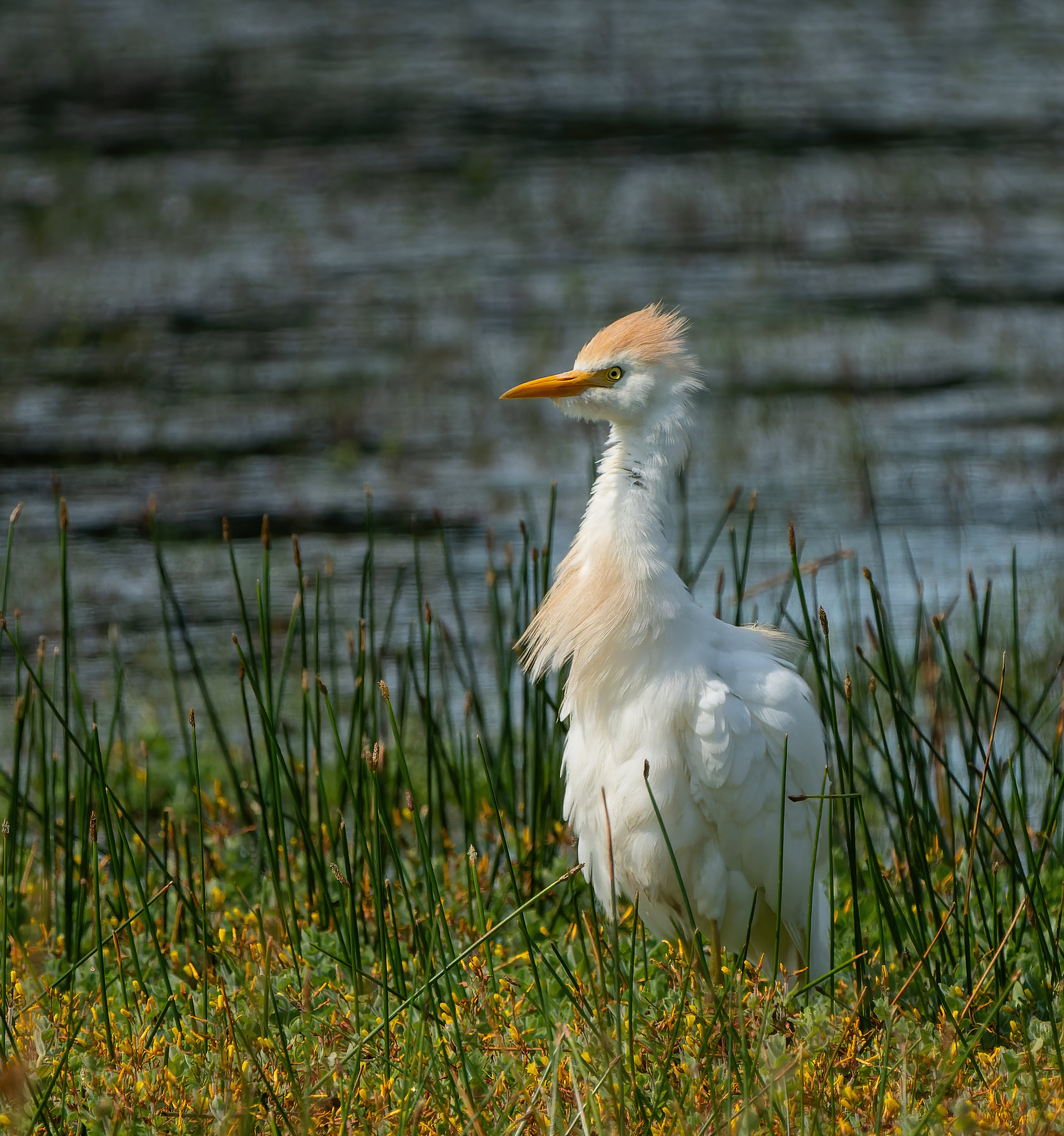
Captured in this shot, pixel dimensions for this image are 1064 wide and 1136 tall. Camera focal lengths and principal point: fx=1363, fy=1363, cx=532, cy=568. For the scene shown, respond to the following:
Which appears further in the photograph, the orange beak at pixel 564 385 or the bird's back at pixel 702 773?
the orange beak at pixel 564 385

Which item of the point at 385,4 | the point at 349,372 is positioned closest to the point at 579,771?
the point at 349,372

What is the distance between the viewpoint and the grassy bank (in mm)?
2312

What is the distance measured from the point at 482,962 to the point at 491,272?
7.89 m

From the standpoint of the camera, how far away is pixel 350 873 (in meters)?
2.69

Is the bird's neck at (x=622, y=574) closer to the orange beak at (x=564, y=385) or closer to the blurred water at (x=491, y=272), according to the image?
the orange beak at (x=564, y=385)

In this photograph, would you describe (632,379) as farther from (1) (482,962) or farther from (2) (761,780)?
(1) (482,962)

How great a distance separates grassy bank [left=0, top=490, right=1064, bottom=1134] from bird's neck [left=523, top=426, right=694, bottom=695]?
12.6 inches

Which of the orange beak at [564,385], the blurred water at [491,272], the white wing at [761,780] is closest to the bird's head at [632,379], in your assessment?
the orange beak at [564,385]

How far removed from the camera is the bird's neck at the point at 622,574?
2850 mm

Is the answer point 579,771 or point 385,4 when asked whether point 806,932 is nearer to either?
point 579,771

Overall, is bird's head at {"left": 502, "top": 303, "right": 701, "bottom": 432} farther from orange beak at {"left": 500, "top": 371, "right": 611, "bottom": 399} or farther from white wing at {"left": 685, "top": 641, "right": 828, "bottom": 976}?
white wing at {"left": 685, "top": 641, "right": 828, "bottom": 976}

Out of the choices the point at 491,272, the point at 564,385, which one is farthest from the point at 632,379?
the point at 491,272

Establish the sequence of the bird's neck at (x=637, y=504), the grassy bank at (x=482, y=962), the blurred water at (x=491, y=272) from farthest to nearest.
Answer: the blurred water at (x=491, y=272)
the bird's neck at (x=637, y=504)
the grassy bank at (x=482, y=962)

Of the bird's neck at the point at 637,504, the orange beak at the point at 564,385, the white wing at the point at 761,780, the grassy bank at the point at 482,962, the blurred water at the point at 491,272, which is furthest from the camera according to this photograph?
the blurred water at the point at 491,272
